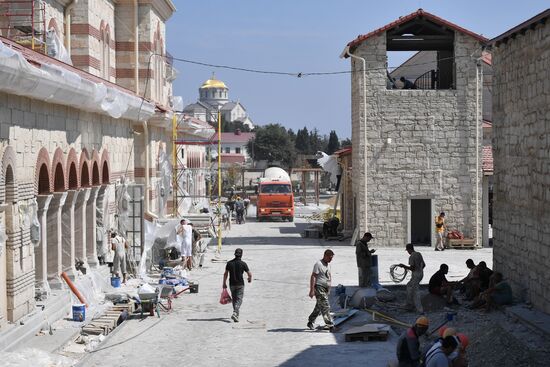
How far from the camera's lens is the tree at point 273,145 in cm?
12319

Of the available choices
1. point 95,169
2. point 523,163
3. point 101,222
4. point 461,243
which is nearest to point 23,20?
point 95,169

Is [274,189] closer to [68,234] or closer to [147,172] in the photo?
[147,172]

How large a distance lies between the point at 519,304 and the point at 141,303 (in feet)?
22.7

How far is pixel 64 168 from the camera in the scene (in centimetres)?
1967

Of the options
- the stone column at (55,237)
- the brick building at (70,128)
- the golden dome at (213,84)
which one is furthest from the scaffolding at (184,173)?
the golden dome at (213,84)

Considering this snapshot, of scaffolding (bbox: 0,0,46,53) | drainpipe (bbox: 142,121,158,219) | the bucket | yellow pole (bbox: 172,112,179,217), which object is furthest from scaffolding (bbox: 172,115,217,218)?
the bucket

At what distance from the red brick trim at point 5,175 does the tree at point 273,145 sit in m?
105

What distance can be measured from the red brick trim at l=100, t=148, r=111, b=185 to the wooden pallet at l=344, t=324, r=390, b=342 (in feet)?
32.7

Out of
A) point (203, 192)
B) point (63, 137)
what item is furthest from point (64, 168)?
point (203, 192)

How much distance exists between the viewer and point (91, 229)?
23.0 metres

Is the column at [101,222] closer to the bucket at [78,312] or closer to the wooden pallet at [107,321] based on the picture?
the wooden pallet at [107,321]

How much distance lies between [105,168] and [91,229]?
2.06 meters

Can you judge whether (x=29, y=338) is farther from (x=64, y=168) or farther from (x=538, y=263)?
(x=538, y=263)

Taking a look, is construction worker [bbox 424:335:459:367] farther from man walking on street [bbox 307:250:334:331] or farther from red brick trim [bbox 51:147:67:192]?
red brick trim [bbox 51:147:67:192]
